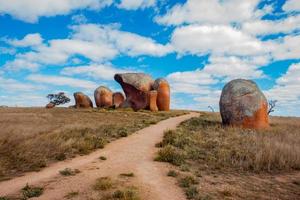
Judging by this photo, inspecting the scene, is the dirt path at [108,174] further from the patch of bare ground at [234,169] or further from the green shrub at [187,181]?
the patch of bare ground at [234,169]

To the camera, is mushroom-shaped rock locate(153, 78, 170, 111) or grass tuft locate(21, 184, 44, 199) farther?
mushroom-shaped rock locate(153, 78, 170, 111)

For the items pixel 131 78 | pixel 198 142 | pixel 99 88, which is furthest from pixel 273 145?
pixel 99 88

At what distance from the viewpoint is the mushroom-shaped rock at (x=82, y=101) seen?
2191 inches

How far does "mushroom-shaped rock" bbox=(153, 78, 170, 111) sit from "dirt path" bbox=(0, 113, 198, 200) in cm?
3318

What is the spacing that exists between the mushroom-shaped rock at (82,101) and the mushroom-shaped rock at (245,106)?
33.8 m

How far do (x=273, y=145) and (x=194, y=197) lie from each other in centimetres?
738

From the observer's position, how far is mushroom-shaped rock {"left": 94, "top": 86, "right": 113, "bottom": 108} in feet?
182

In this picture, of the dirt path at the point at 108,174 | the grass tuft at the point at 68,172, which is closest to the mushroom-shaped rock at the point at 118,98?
the dirt path at the point at 108,174

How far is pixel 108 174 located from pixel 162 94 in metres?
38.3

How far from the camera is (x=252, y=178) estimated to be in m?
11.0

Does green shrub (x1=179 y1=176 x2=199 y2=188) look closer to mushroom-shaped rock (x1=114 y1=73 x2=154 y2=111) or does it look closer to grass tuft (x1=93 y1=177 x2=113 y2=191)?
grass tuft (x1=93 y1=177 x2=113 y2=191)

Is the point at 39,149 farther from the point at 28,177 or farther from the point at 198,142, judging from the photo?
the point at 198,142

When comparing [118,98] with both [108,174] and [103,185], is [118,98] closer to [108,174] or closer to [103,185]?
[108,174]

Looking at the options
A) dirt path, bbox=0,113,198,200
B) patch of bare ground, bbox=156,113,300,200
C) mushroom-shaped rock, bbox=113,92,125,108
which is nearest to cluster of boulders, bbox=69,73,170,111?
mushroom-shaped rock, bbox=113,92,125,108
